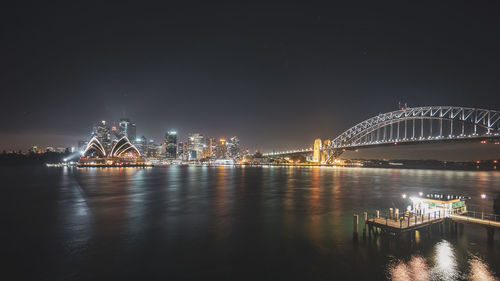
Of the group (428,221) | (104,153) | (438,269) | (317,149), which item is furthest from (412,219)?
(104,153)

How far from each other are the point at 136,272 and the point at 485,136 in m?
77.0

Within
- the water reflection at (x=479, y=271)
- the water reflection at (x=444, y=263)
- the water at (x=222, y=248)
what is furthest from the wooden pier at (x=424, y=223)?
the water reflection at (x=479, y=271)

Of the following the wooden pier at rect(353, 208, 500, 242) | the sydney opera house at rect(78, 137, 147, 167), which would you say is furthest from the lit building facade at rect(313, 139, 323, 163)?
the wooden pier at rect(353, 208, 500, 242)

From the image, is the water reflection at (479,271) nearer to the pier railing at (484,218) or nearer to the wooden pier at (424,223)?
the wooden pier at (424,223)

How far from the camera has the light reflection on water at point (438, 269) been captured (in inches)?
438

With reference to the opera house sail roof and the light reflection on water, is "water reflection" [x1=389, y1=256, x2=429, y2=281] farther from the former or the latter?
the opera house sail roof

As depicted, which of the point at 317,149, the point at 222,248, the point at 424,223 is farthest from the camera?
the point at 317,149

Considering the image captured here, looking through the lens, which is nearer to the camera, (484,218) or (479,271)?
(479,271)

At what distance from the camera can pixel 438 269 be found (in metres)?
11.8

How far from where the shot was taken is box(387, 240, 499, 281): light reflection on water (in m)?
11.1

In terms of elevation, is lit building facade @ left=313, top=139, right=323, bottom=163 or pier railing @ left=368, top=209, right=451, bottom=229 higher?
lit building facade @ left=313, top=139, right=323, bottom=163

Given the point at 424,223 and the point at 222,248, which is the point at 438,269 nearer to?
the point at 424,223

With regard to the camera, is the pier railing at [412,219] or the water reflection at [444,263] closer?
the water reflection at [444,263]

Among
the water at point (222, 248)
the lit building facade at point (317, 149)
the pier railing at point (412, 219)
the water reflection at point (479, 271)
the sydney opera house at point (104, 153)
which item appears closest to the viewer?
the water reflection at point (479, 271)
